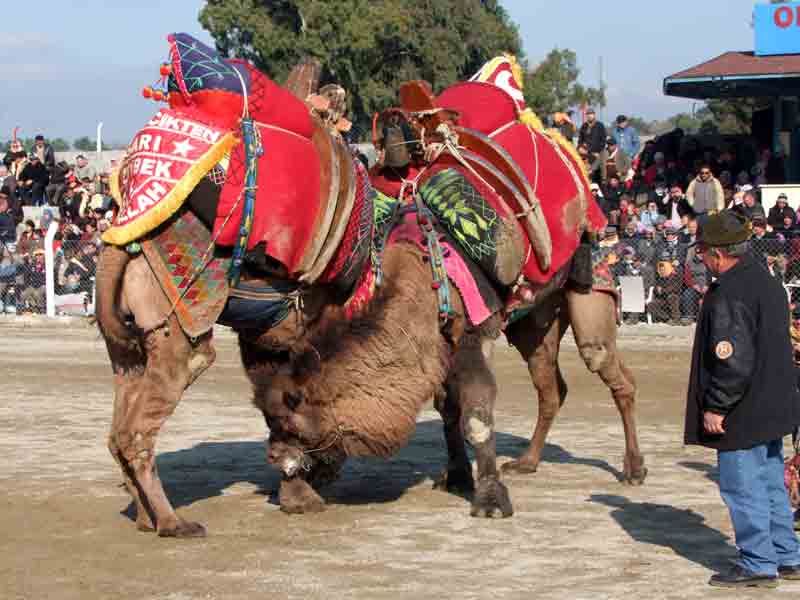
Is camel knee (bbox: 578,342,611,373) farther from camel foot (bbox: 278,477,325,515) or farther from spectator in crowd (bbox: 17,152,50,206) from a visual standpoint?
spectator in crowd (bbox: 17,152,50,206)

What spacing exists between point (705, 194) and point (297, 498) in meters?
14.2

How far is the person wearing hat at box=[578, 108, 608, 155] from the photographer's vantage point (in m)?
22.8

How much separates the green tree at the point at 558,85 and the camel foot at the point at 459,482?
43291mm

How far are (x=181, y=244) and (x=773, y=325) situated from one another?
2.86 m

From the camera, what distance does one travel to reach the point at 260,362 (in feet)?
25.8

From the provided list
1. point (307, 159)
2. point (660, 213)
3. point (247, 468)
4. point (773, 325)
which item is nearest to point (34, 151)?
point (660, 213)

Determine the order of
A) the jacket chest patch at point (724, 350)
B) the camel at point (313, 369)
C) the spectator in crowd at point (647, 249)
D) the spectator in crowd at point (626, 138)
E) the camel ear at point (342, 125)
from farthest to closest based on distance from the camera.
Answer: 1. the spectator in crowd at point (626, 138)
2. the spectator in crowd at point (647, 249)
3. the camel ear at point (342, 125)
4. the camel at point (313, 369)
5. the jacket chest patch at point (724, 350)

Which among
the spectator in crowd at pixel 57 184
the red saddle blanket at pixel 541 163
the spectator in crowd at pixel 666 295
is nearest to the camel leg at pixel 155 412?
the red saddle blanket at pixel 541 163

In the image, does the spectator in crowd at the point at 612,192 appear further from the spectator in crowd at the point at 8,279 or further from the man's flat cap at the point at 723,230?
the man's flat cap at the point at 723,230

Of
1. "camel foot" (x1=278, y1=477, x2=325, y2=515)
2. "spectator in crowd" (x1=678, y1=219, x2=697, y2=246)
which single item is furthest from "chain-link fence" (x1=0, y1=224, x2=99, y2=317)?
"camel foot" (x1=278, y1=477, x2=325, y2=515)

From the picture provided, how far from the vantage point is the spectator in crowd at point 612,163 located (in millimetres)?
22609

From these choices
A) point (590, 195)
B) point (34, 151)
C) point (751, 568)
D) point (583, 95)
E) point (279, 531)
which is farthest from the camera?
point (583, 95)

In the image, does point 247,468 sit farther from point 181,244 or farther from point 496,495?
point 181,244

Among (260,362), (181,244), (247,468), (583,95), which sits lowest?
(247,468)
